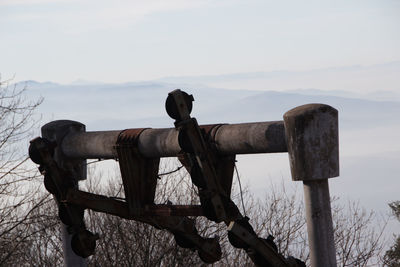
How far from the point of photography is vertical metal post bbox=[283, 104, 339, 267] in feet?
16.5

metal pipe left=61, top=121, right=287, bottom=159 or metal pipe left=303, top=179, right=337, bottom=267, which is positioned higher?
metal pipe left=61, top=121, right=287, bottom=159

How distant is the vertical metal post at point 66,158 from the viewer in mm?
7266

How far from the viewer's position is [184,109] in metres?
5.53

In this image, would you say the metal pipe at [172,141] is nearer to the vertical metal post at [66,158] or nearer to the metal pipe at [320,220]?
the vertical metal post at [66,158]

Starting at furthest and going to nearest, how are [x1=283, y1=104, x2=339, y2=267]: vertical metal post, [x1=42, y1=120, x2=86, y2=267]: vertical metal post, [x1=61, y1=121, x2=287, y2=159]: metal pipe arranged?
[x1=42, y1=120, x2=86, y2=267]: vertical metal post
[x1=61, y1=121, x2=287, y2=159]: metal pipe
[x1=283, y1=104, x2=339, y2=267]: vertical metal post

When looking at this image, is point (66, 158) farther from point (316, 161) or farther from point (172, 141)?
point (316, 161)

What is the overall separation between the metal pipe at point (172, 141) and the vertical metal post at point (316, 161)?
0.63 ft

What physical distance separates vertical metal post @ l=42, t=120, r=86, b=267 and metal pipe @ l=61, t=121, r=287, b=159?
0.07m

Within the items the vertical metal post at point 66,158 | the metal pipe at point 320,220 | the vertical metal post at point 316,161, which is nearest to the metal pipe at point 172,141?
the vertical metal post at point 66,158

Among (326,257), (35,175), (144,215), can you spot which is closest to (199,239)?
(144,215)

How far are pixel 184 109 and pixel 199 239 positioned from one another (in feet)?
5.27

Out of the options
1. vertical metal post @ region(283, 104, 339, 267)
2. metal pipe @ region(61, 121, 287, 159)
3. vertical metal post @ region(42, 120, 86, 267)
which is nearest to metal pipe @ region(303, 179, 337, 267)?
vertical metal post @ region(283, 104, 339, 267)

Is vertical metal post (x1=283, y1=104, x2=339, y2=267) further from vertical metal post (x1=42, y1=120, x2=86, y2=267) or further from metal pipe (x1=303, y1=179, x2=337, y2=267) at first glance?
vertical metal post (x1=42, y1=120, x2=86, y2=267)

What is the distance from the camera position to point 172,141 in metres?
6.02
